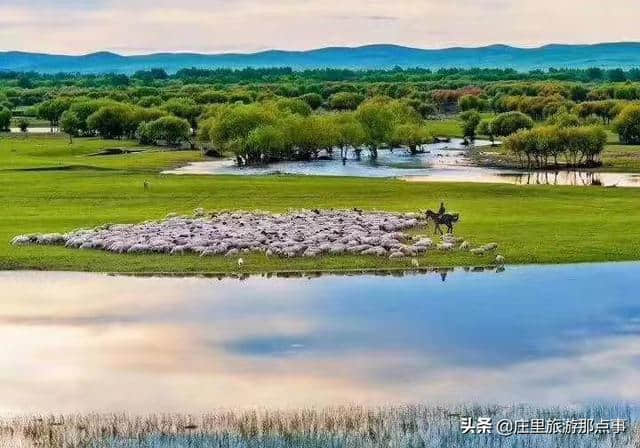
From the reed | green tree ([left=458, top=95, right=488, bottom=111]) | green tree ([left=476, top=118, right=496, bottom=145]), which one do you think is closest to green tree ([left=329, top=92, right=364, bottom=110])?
green tree ([left=458, top=95, right=488, bottom=111])

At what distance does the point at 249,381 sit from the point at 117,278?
13.8 meters

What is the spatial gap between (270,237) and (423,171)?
4380 cm

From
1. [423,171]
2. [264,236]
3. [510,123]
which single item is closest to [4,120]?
[510,123]

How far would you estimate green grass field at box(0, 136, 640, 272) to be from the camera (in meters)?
38.3

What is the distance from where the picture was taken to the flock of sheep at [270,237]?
39219 mm

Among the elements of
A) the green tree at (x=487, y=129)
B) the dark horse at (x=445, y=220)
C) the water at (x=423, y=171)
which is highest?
the dark horse at (x=445, y=220)

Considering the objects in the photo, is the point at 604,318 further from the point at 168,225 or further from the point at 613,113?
the point at 613,113

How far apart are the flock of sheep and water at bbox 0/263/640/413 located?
137 inches

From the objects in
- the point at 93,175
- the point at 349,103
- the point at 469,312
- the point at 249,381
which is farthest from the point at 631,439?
the point at 349,103

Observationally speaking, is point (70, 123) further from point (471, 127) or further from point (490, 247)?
point (490, 247)

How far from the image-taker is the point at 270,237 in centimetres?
4112

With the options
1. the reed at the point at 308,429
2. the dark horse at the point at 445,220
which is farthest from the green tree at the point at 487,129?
the reed at the point at 308,429

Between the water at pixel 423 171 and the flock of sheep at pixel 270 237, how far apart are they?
27.8 meters

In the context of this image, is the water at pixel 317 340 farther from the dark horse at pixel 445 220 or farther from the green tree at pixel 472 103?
the green tree at pixel 472 103
